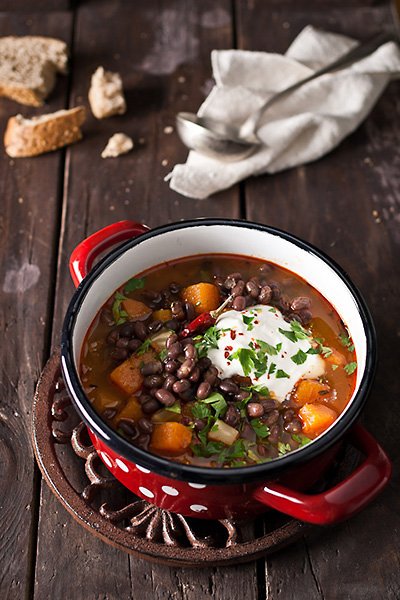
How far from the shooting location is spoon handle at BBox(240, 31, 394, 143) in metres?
3.01

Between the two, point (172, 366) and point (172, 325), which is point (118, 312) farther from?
point (172, 366)

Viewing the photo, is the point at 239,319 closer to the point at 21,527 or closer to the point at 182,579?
the point at 182,579

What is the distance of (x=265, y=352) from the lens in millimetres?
2070

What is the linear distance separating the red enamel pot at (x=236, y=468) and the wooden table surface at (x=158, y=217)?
277 millimetres

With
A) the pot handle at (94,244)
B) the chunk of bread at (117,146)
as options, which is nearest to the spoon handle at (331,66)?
the chunk of bread at (117,146)

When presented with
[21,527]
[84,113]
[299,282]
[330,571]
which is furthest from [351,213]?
[21,527]

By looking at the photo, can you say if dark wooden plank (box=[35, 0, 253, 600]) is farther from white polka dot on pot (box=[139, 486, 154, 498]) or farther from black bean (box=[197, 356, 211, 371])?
black bean (box=[197, 356, 211, 371])

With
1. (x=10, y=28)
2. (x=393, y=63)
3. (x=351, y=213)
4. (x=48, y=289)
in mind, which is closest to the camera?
(x=48, y=289)

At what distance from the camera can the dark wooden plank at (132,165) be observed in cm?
200

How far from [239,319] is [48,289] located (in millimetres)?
906

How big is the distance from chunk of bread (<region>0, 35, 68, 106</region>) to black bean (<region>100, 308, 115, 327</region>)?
1.47 metres

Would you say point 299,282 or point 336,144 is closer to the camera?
point 299,282

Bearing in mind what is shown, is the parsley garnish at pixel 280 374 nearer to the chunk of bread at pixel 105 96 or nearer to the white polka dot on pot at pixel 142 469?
the white polka dot on pot at pixel 142 469

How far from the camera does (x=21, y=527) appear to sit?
2.11 meters
